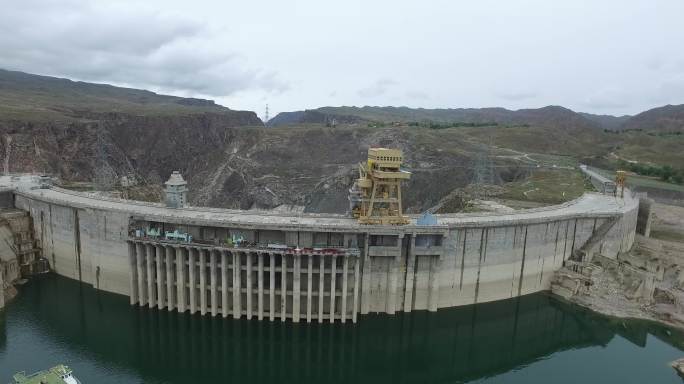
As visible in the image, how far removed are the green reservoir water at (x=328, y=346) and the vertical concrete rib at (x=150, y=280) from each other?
1764 mm

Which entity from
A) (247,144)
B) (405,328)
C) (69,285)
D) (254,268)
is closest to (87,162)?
(247,144)

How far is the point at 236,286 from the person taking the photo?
54594 millimetres

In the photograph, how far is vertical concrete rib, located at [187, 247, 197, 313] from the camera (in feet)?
181

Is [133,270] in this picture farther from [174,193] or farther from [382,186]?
[382,186]

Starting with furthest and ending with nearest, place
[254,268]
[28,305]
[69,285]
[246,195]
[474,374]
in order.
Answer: [246,195] < [69,285] < [28,305] < [254,268] < [474,374]

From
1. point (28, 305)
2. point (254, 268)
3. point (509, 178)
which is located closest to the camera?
point (254, 268)

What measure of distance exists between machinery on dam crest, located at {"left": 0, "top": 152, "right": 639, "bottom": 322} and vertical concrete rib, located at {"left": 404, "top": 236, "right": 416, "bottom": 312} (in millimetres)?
129

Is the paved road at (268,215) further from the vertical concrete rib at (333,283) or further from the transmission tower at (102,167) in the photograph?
the transmission tower at (102,167)

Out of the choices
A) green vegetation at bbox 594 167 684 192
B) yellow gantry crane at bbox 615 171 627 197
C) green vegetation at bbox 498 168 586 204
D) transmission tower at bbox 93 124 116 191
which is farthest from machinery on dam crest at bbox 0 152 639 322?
green vegetation at bbox 594 167 684 192

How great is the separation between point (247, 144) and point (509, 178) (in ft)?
288

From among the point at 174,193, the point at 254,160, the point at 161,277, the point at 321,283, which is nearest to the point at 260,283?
the point at 321,283

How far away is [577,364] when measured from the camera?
53344mm

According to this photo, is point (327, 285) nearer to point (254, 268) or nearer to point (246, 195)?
point (254, 268)

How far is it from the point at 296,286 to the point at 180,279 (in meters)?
13.9
